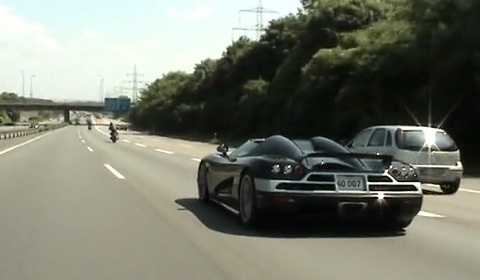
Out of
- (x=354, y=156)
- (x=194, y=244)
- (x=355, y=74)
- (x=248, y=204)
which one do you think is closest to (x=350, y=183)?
(x=354, y=156)

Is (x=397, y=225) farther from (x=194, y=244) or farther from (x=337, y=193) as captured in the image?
(x=194, y=244)

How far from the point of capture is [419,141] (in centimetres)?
1936

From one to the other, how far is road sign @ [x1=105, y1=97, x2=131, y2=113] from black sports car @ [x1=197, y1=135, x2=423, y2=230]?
430ft

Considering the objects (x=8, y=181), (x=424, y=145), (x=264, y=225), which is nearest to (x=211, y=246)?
(x=264, y=225)

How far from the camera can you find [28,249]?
A: 9945mm

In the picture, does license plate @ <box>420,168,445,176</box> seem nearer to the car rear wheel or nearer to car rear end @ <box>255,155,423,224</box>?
the car rear wheel

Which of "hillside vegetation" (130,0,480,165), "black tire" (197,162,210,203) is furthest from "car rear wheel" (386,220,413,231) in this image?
"hillside vegetation" (130,0,480,165)

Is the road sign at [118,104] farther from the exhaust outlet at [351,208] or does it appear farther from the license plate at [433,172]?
the exhaust outlet at [351,208]

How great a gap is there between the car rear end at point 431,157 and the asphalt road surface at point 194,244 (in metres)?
1.89

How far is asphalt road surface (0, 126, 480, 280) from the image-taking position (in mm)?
8508

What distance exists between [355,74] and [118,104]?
10087cm

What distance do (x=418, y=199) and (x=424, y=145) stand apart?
Answer: 801cm

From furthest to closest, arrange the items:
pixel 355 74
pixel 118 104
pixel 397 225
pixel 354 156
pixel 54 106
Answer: pixel 54 106, pixel 118 104, pixel 355 74, pixel 397 225, pixel 354 156

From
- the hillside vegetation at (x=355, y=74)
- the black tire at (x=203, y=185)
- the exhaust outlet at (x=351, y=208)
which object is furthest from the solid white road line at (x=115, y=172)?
the hillside vegetation at (x=355, y=74)
